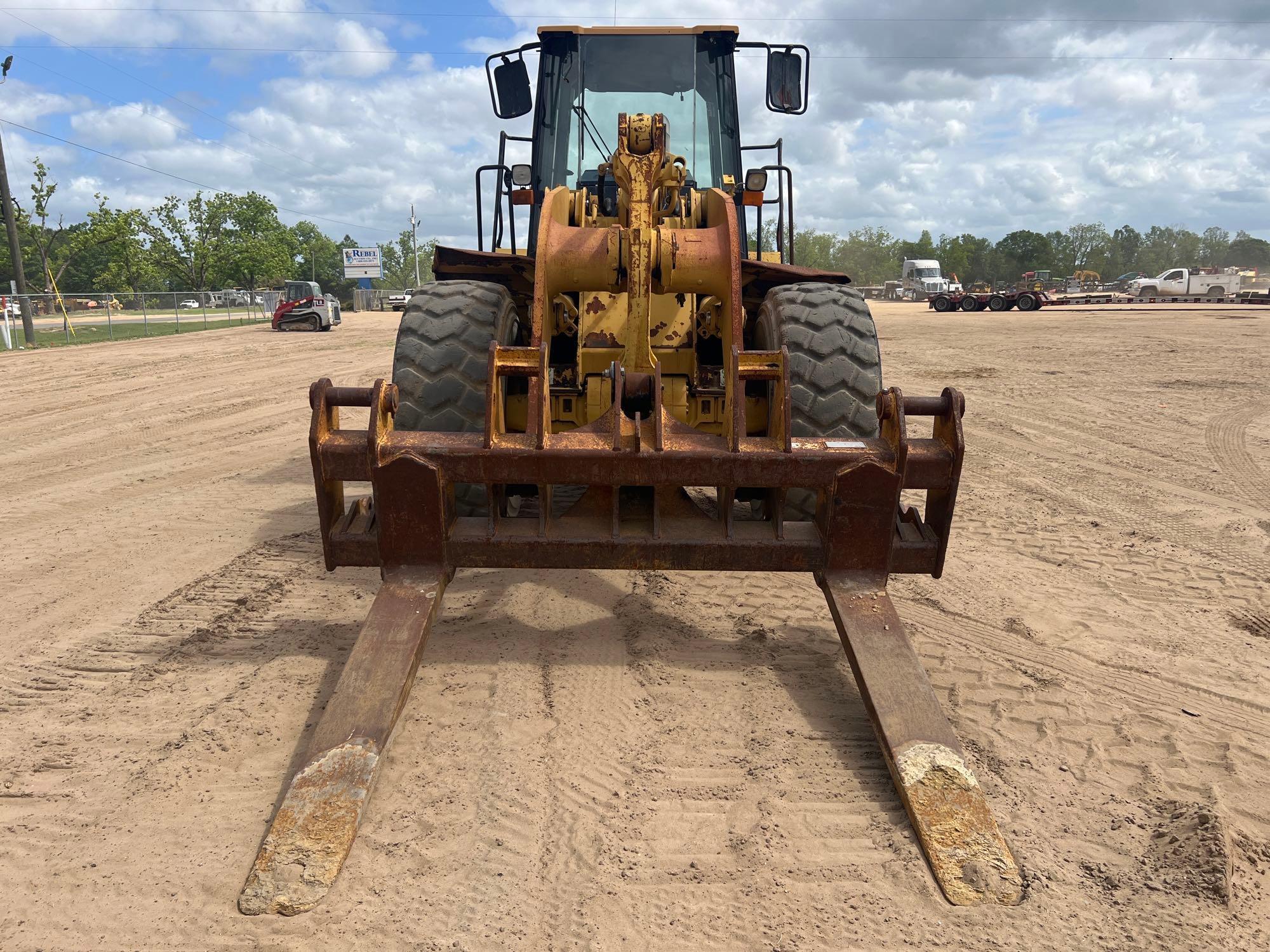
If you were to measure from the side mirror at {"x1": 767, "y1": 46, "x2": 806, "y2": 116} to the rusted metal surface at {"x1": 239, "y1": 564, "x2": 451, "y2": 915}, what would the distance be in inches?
154

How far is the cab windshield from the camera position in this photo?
18.7 feet

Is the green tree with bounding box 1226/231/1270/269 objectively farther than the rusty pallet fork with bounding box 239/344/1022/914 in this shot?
Yes

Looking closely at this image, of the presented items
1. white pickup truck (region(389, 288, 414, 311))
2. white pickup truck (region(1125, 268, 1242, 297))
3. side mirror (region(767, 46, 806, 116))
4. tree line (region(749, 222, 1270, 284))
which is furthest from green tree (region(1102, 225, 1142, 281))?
side mirror (region(767, 46, 806, 116))

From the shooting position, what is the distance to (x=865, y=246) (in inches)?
4306

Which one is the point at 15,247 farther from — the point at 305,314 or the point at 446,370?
the point at 446,370

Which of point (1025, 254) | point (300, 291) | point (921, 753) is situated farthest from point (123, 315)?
point (1025, 254)

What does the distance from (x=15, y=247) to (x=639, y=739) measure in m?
28.2

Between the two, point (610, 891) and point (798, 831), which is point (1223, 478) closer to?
point (798, 831)

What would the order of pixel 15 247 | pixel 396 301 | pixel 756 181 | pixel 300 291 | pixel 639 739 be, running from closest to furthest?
pixel 639 739 < pixel 756 181 < pixel 15 247 < pixel 300 291 < pixel 396 301

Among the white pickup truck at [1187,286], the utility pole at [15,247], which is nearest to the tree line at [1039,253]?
the white pickup truck at [1187,286]

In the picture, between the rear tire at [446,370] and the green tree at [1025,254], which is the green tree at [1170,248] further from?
the rear tire at [446,370]

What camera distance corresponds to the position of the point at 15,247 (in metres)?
24.1

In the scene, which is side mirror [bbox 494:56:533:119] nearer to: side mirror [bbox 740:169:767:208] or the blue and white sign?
side mirror [bbox 740:169:767:208]

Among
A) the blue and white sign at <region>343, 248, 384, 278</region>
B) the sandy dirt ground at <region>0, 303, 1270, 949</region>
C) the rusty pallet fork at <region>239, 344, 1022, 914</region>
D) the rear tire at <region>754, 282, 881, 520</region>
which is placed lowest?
the sandy dirt ground at <region>0, 303, 1270, 949</region>
